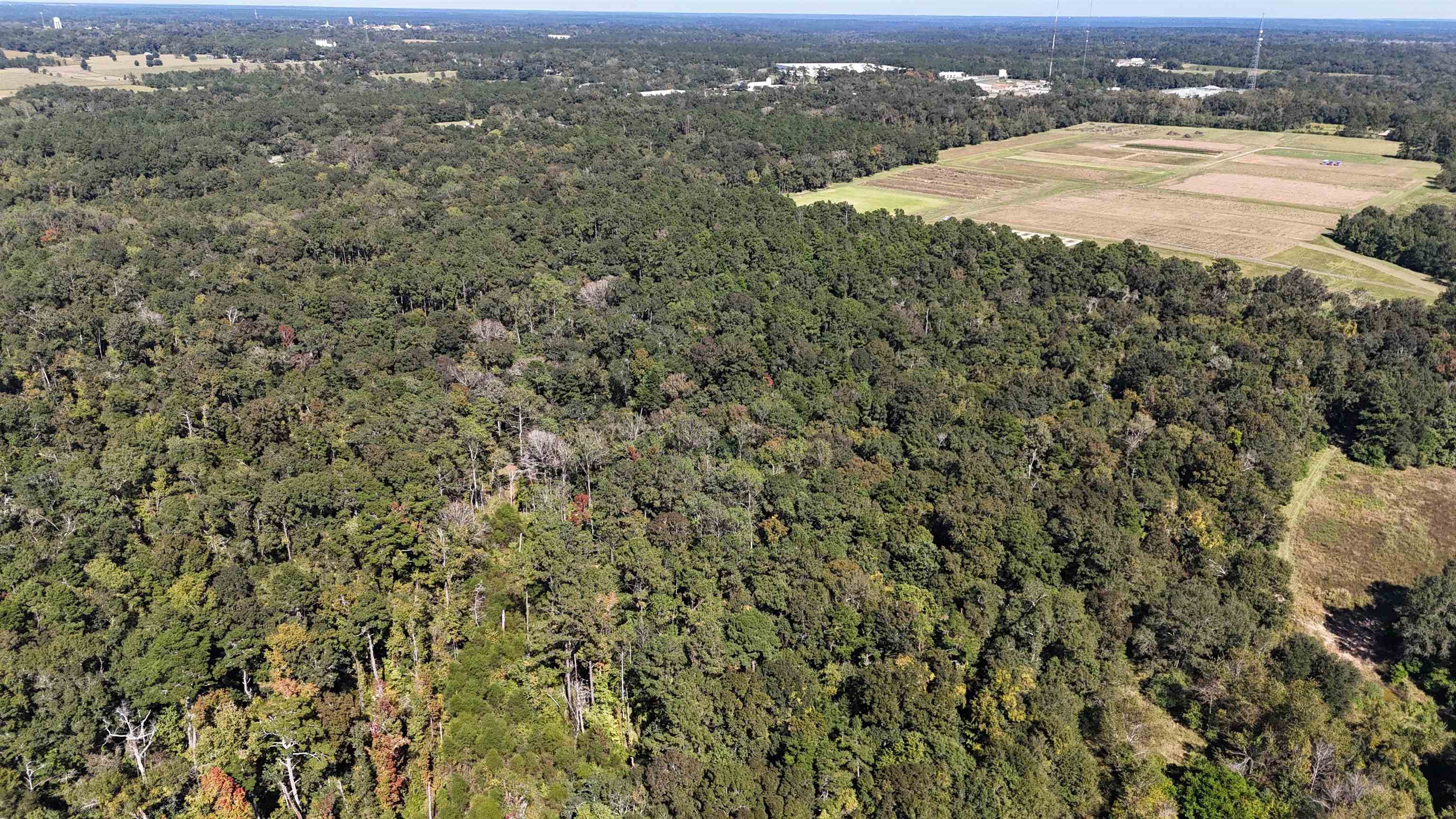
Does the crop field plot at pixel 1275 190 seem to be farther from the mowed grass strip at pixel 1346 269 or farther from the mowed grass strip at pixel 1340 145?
the mowed grass strip at pixel 1340 145

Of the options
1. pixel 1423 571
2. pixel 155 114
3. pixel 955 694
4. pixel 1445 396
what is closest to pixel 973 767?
pixel 955 694

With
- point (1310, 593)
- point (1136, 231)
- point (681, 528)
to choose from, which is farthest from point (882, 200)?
point (681, 528)

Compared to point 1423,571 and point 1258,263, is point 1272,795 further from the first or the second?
point 1258,263

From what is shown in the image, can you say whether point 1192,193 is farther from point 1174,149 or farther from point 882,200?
point 882,200

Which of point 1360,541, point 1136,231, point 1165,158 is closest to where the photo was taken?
point 1360,541

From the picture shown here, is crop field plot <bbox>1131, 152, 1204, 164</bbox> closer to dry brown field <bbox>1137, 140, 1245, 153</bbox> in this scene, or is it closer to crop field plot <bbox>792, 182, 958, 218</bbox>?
dry brown field <bbox>1137, 140, 1245, 153</bbox>

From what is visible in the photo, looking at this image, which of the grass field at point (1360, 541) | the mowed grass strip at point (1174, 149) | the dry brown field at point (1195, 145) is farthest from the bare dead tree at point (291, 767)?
the dry brown field at point (1195, 145)

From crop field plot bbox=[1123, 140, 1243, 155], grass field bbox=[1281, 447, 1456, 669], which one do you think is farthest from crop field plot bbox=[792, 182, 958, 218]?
grass field bbox=[1281, 447, 1456, 669]
